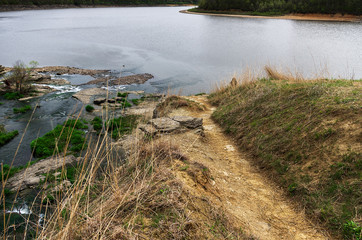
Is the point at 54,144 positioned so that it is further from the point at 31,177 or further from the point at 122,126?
the point at 122,126

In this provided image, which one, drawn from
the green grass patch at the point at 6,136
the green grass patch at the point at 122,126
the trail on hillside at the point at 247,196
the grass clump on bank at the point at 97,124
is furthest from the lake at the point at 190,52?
the trail on hillside at the point at 247,196

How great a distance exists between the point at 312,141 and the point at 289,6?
159 feet

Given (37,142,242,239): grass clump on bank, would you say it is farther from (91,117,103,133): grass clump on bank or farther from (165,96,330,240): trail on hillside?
(91,117,103,133): grass clump on bank

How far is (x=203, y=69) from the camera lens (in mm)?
20484

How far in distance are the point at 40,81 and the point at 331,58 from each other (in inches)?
799

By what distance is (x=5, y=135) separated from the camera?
31.1 feet

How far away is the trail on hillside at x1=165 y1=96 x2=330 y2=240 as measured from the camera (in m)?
3.84

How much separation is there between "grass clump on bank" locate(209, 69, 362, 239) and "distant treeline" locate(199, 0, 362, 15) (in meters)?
37.9

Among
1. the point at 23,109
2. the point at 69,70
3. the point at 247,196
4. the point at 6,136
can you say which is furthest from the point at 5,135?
the point at 69,70

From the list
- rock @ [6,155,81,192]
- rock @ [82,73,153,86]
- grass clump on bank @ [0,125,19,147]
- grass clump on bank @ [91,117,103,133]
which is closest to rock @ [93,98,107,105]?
grass clump on bank @ [91,117,103,133]

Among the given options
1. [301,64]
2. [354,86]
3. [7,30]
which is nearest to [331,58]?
[301,64]

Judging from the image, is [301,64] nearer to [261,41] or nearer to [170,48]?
[261,41]

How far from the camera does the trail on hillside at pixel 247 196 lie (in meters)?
3.84

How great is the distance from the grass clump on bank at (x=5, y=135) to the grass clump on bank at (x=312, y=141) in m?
7.86
